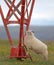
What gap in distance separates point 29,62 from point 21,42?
3.71 ft

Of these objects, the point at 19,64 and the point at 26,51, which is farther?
the point at 26,51

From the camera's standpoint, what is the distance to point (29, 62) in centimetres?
1884

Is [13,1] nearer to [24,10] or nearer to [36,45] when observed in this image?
[24,10]

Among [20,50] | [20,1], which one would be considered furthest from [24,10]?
[20,50]

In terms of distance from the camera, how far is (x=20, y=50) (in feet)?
64.8

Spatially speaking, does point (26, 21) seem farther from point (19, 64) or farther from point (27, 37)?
point (19, 64)

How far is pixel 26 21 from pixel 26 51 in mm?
1234

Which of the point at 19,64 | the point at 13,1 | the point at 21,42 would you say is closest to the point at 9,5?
the point at 13,1

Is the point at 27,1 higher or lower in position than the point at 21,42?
higher

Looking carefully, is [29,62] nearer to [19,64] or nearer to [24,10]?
[19,64]

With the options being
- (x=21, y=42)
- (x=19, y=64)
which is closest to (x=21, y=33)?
(x=21, y=42)

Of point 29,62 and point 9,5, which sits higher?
point 9,5

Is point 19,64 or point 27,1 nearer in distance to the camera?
point 19,64

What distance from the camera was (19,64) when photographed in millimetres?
18047
